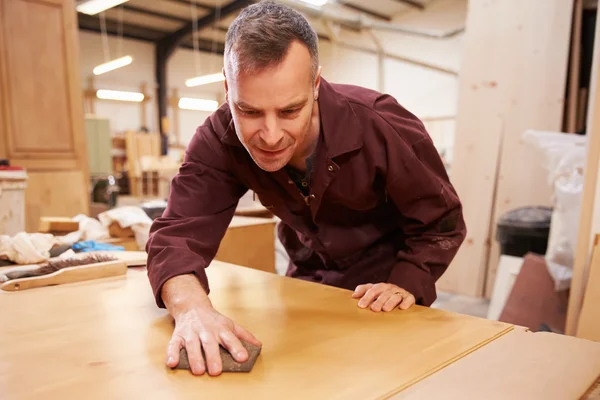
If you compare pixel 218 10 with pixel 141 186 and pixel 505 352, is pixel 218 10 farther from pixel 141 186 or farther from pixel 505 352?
pixel 505 352

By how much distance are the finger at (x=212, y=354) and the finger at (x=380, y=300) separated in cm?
37

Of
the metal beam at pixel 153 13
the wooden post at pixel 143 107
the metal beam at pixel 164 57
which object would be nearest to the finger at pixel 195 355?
the metal beam at pixel 153 13

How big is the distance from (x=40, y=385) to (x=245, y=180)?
2.25 feet

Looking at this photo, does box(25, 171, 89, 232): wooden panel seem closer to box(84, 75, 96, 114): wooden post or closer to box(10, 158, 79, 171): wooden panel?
box(10, 158, 79, 171): wooden panel

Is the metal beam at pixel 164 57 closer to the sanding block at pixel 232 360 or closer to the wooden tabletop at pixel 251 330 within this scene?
the wooden tabletop at pixel 251 330

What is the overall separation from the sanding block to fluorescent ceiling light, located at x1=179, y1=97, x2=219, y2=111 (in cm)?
1042

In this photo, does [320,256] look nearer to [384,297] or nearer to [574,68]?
[384,297]

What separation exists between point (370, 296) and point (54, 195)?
2780 mm

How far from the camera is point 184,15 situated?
8.83 meters

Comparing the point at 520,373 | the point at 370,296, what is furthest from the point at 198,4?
the point at 520,373

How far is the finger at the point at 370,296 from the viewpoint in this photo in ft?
3.18

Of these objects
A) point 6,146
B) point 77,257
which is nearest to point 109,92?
point 6,146

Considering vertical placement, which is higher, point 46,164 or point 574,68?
point 574,68

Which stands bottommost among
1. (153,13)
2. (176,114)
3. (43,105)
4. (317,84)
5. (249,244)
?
(249,244)
